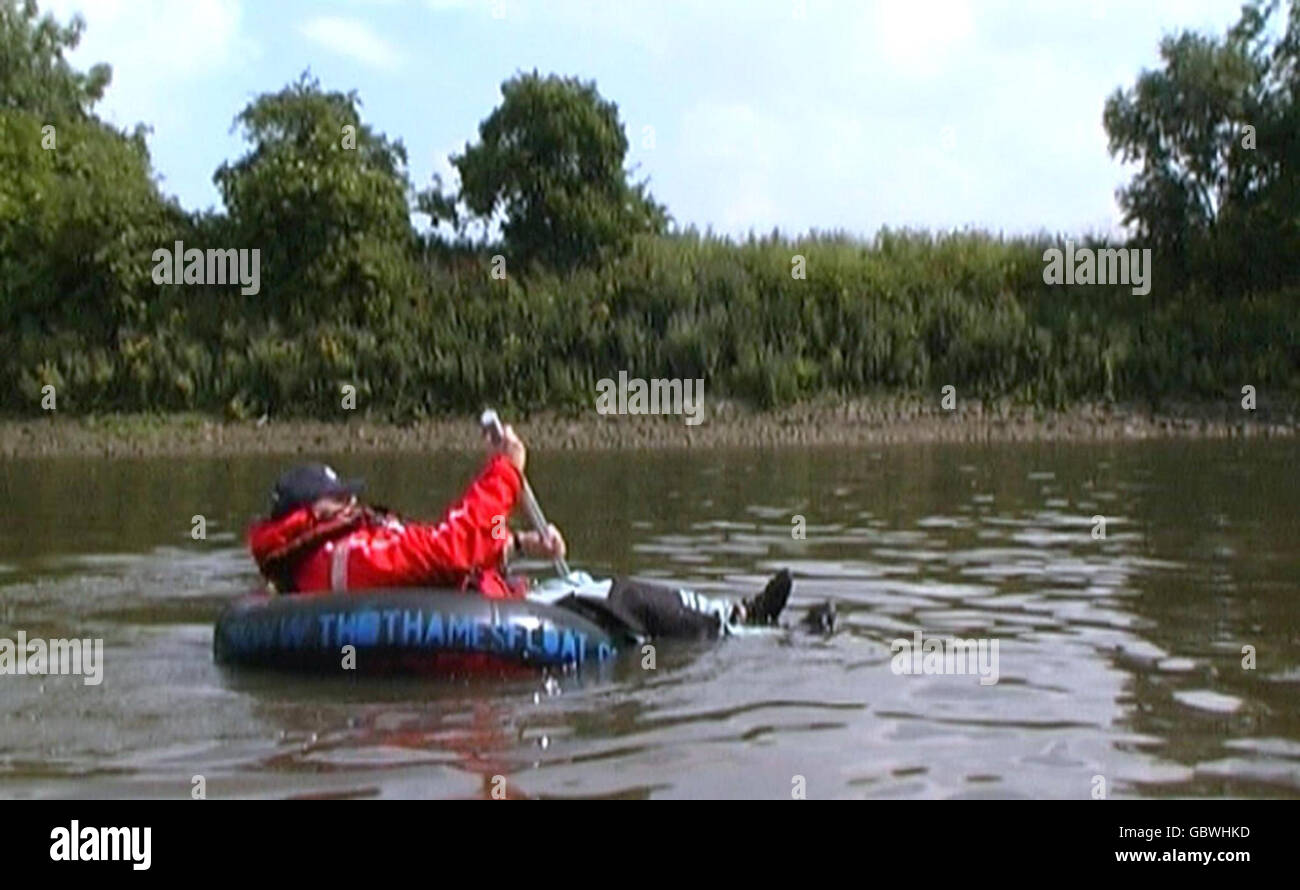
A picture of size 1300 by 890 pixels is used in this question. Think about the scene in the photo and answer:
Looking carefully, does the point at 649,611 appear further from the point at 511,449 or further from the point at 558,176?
the point at 558,176

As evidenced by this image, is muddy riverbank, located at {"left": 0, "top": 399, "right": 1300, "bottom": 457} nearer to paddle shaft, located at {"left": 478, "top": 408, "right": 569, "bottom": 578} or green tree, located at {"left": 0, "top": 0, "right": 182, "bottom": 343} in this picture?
green tree, located at {"left": 0, "top": 0, "right": 182, "bottom": 343}

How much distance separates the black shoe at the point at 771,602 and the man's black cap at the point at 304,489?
7.57ft

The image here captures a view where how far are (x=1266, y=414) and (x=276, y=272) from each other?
15.8 meters

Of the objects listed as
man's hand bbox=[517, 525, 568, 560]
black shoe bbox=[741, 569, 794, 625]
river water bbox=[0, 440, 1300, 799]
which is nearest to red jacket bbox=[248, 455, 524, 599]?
man's hand bbox=[517, 525, 568, 560]

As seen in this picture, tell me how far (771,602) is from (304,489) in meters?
2.64

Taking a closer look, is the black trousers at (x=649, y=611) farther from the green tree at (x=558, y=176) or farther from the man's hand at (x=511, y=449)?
the green tree at (x=558, y=176)

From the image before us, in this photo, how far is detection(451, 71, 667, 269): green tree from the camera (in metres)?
33.9

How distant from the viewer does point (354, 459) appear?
26.5 m

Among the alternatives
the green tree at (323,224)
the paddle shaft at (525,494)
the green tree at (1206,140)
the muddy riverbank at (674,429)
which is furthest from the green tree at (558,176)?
the paddle shaft at (525,494)

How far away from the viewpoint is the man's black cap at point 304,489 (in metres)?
10.3

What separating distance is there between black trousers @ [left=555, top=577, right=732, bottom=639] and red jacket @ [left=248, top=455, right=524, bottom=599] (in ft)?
1.50

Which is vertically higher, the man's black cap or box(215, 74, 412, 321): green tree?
box(215, 74, 412, 321): green tree

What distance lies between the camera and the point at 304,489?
33.8ft

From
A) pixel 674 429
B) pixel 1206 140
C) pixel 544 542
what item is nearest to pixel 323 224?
pixel 674 429
